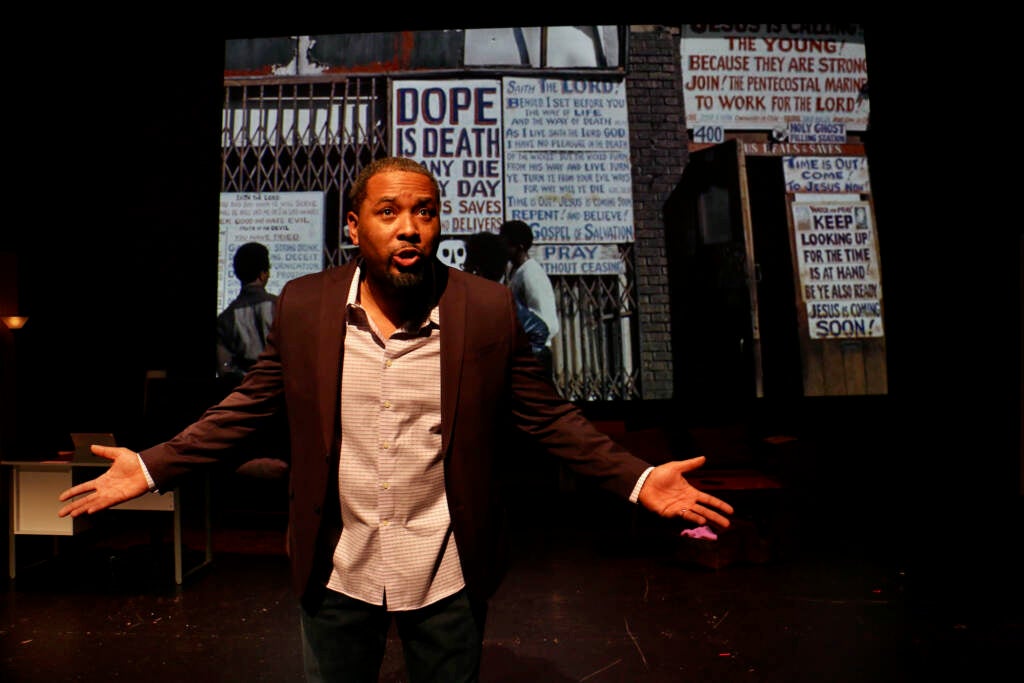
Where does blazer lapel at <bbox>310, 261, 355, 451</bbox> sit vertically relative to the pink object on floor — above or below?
above

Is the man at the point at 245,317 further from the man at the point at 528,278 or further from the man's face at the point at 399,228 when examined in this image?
the man's face at the point at 399,228

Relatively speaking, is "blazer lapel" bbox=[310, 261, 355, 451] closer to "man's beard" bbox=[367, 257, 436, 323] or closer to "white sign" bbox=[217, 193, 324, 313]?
"man's beard" bbox=[367, 257, 436, 323]

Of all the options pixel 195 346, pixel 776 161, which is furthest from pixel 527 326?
pixel 195 346

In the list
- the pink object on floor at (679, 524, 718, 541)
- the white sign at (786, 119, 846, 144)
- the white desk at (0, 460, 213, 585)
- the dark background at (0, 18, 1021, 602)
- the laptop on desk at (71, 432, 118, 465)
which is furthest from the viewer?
the white sign at (786, 119, 846, 144)

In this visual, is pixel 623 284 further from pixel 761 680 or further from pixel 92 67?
pixel 92 67

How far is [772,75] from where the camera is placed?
4.72 m

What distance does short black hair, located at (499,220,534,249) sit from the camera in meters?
4.65

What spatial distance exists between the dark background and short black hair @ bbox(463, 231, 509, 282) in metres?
1.43

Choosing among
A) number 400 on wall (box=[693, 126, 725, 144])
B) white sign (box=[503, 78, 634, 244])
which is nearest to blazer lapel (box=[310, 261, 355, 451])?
white sign (box=[503, 78, 634, 244])

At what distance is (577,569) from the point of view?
3877 mm

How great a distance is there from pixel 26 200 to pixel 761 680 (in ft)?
16.6

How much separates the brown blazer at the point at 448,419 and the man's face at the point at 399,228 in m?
0.07


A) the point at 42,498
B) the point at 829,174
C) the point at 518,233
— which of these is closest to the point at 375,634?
the point at 42,498

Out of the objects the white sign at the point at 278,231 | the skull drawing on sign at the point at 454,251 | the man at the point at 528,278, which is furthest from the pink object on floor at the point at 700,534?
the white sign at the point at 278,231
